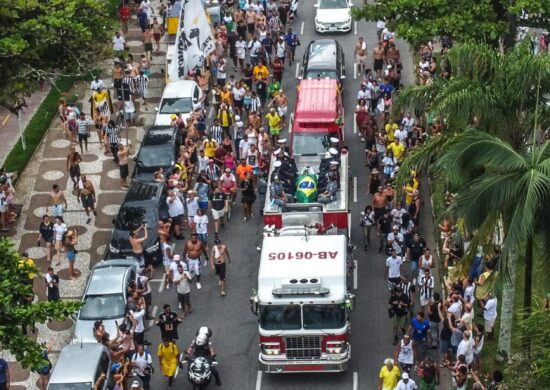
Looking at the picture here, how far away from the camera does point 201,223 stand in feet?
112

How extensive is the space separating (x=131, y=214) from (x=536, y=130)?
1328 centimetres

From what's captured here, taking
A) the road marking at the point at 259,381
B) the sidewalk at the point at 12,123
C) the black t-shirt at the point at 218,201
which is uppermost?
the black t-shirt at the point at 218,201

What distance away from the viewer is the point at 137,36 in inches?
2069

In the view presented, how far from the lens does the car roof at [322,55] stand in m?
43.7

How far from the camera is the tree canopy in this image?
109 feet

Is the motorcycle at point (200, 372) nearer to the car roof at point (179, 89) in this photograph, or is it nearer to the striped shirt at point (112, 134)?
the striped shirt at point (112, 134)

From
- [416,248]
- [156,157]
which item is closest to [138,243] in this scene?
[156,157]

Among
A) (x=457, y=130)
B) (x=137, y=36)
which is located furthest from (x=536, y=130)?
(x=137, y=36)

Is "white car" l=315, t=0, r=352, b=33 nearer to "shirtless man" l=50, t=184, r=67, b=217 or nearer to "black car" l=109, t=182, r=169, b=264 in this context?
"black car" l=109, t=182, r=169, b=264

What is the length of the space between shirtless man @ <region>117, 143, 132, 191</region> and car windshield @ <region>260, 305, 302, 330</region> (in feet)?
38.7

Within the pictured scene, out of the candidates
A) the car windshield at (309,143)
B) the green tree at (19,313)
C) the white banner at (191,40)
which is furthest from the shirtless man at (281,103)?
the green tree at (19,313)

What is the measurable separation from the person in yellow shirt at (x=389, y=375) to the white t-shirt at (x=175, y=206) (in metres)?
10.2

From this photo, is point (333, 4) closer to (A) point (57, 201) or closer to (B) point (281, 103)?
(B) point (281, 103)

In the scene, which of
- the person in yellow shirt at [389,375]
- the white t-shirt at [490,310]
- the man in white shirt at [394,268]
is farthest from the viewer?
the man in white shirt at [394,268]
